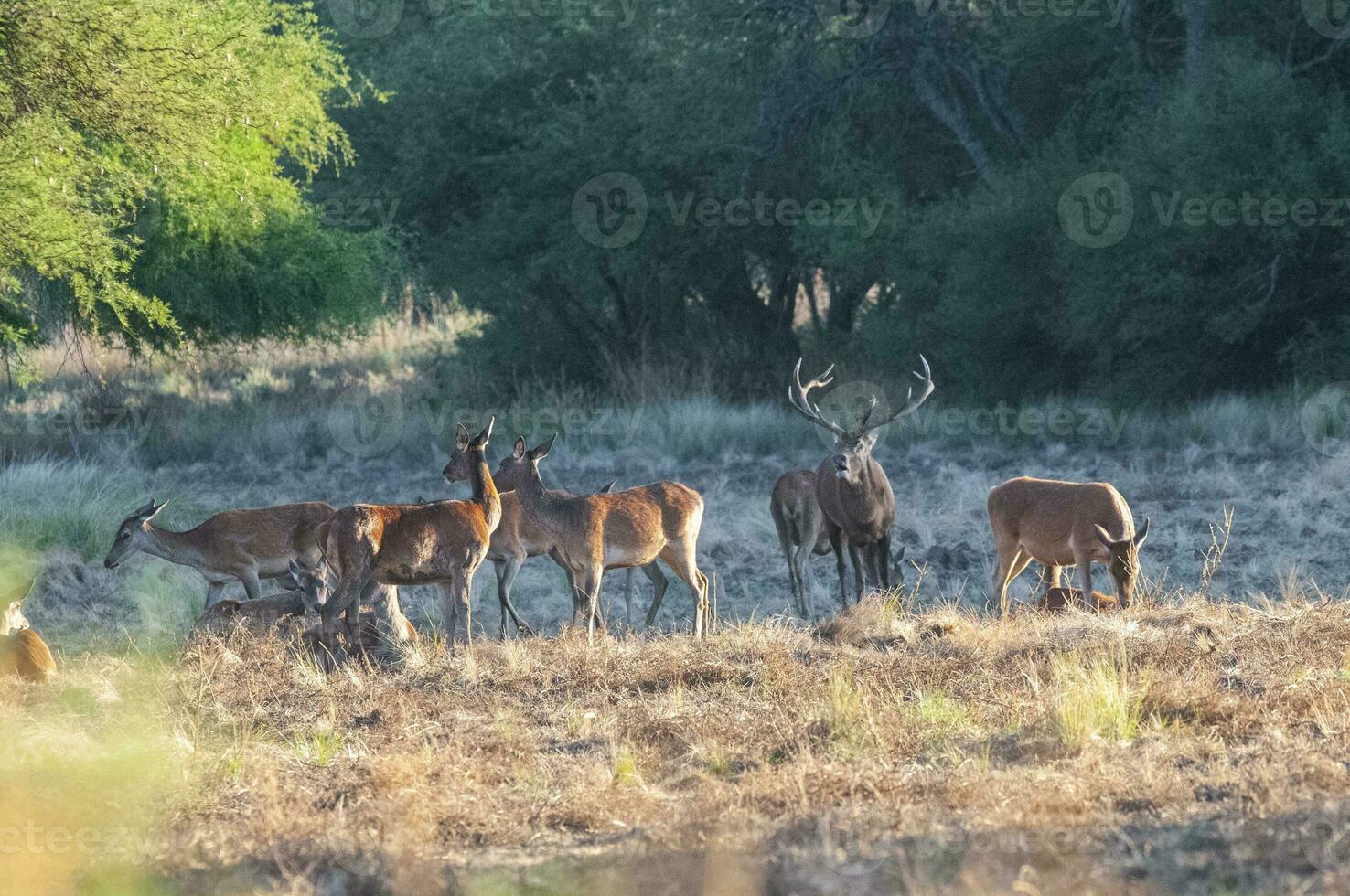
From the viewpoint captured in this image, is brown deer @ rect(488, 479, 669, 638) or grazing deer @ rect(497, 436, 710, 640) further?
brown deer @ rect(488, 479, 669, 638)

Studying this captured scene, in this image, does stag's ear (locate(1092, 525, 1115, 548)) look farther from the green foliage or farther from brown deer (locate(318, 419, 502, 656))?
the green foliage

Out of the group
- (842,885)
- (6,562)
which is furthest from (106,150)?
(842,885)

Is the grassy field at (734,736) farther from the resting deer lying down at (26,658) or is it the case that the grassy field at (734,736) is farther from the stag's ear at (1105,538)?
the stag's ear at (1105,538)

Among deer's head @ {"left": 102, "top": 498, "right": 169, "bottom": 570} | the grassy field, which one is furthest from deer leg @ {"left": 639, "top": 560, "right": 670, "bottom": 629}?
deer's head @ {"left": 102, "top": 498, "right": 169, "bottom": 570}

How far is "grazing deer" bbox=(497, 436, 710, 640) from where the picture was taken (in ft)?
40.4

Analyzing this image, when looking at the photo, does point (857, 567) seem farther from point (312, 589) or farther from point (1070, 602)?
point (312, 589)

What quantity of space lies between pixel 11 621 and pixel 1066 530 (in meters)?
7.97

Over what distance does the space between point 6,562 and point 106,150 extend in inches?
210

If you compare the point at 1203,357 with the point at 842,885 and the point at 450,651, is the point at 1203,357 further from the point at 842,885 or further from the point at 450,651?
the point at 842,885

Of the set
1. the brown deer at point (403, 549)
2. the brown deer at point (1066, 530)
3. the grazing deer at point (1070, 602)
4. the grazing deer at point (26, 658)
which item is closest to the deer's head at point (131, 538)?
the grazing deer at point (26, 658)

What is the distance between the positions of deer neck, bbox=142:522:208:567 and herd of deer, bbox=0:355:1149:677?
1 cm

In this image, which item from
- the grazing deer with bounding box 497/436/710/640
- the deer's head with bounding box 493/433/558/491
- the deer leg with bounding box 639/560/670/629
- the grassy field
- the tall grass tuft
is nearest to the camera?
the grassy field

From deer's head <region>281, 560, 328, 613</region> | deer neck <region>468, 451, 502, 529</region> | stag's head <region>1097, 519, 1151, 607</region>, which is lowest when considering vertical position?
deer's head <region>281, 560, 328, 613</region>

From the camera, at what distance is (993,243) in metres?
25.0
